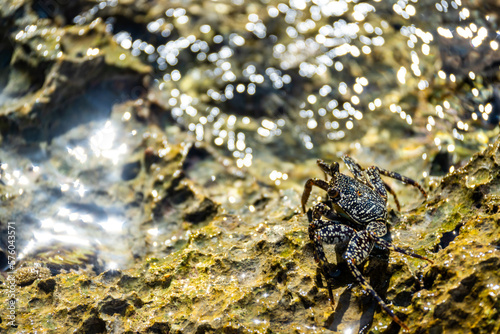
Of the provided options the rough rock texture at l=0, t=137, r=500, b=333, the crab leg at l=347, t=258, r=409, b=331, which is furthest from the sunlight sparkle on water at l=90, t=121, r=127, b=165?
the crab leg at l=347, t=258, r=409, b=331

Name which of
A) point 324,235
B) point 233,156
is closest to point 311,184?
point 324,235

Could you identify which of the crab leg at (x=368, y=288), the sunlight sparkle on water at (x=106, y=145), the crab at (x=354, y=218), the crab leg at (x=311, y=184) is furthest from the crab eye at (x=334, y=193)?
the sunlight sparkle on water at (x=106, y=145)

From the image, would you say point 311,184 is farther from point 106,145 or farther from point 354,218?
point 106,145

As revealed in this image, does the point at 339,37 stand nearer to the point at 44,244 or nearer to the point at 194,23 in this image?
the point at 194,23

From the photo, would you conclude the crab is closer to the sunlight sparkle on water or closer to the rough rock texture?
the rough rock texture

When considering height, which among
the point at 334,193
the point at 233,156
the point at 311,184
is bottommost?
the point at 233,156

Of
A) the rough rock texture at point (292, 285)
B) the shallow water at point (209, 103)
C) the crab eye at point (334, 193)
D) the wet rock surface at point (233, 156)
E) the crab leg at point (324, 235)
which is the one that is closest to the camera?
the rough rock texture at point (292, 285)

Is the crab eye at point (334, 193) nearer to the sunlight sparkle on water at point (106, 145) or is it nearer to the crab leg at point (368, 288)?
the crab leg at point (368, 288)

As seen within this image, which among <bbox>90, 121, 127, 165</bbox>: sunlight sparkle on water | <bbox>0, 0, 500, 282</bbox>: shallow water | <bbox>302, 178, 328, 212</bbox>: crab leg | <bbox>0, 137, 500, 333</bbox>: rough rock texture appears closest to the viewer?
<bbox>0, 137, 500, 333</bbox>: rough rock texture
